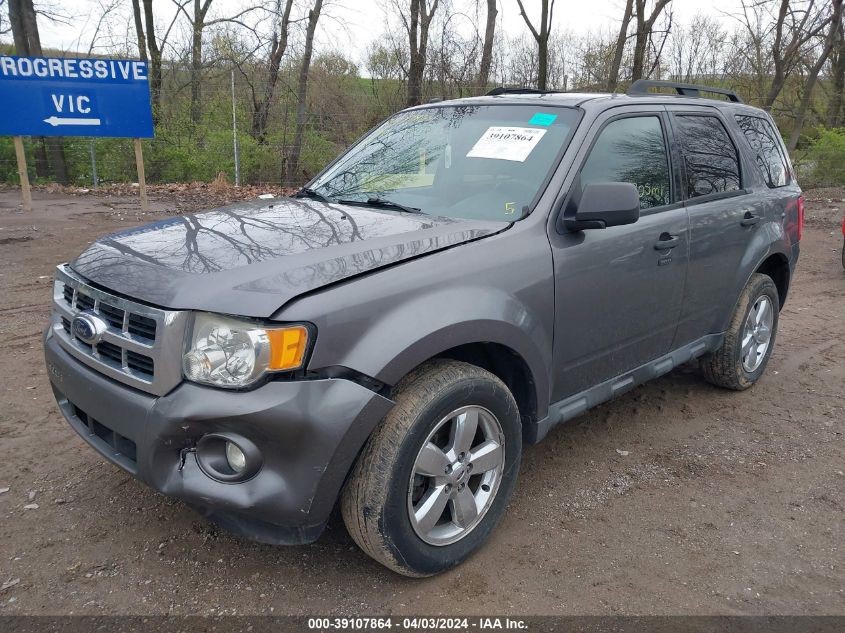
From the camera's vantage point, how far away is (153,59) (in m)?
19.2

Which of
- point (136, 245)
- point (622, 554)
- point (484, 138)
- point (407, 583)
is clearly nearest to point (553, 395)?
point (622, 554)

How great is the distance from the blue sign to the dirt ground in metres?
7.38

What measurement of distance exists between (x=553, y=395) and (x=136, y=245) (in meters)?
1.91

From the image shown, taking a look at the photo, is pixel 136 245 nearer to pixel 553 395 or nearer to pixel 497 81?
pixel 553 395

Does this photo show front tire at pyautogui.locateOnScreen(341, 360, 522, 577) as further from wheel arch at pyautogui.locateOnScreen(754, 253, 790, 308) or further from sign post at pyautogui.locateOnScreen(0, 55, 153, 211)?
sign post at pyautogui.locateOnScreen(0, 55, 153, 211)

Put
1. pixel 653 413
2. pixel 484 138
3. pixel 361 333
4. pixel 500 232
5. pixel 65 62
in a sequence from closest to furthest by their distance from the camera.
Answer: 1. pixel 361 333
2. pixel 500 232
3. pixel 484 138
4. pixel 653 413
5. pixel 65 62

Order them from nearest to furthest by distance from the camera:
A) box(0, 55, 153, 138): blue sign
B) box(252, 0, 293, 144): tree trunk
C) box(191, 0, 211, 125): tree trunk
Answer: box(0, 55, 153, 138): blue sign
box(252, 0, 293, 144): tree trunk
box(191, 0, 211, 125): tree trunk

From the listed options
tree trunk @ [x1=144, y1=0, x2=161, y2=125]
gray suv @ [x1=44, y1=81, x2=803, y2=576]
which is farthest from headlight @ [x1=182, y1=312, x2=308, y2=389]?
tree trunk @ [x1=144, y1=0, x2=161, y2=125]

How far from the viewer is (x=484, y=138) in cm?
346

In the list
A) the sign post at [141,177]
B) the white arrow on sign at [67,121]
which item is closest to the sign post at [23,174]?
the white arrow on sign at [67,121]

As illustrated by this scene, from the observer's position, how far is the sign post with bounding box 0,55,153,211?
10.2m

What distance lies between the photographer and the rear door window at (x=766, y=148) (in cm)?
453

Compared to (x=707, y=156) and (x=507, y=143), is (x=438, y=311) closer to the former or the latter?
Result: (x=507, y=143)

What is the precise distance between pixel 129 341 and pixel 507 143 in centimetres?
196
